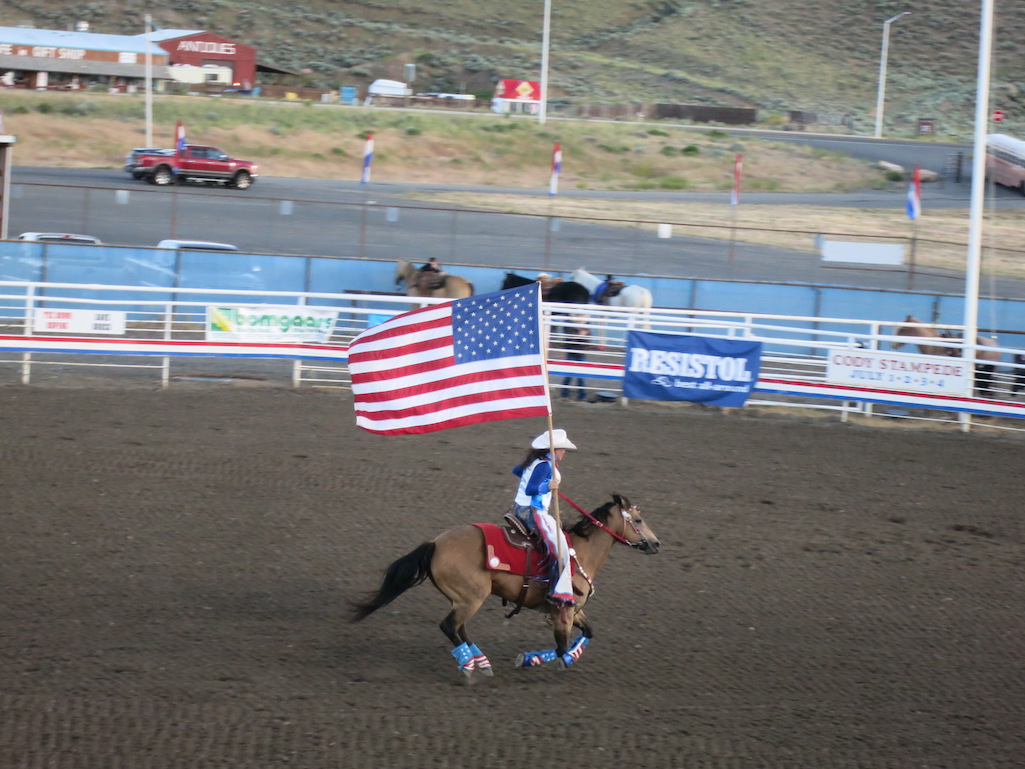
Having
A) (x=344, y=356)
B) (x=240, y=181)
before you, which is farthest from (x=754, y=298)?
(x=240, y=181)

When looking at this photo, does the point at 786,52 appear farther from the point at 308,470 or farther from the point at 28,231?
the point at 308,470

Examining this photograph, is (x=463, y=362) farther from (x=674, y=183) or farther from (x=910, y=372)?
(x=674, y=183)

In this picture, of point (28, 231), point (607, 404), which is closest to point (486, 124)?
point (28, 231)

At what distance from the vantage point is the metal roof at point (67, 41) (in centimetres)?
5788

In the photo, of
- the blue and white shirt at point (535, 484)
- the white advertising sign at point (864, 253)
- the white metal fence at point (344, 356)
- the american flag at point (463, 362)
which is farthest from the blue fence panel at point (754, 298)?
the blue and white shirt at point (535, 484)

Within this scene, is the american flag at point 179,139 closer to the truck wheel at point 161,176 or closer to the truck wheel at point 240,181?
the truck wheel at point 161,176

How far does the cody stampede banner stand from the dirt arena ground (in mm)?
2329

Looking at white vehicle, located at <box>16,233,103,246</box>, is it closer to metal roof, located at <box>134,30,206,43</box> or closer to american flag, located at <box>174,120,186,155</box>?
american flag, located at <box>174,120,186,155</box>

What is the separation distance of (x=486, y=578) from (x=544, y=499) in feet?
2.21

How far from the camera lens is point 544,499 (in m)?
6.64

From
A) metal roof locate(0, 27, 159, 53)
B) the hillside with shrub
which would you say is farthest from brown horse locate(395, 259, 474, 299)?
the hillside with shrub

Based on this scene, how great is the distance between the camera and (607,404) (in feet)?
50.6

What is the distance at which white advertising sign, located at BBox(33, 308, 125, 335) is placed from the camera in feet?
48.8

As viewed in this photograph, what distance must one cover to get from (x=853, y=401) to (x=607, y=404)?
143 inches
